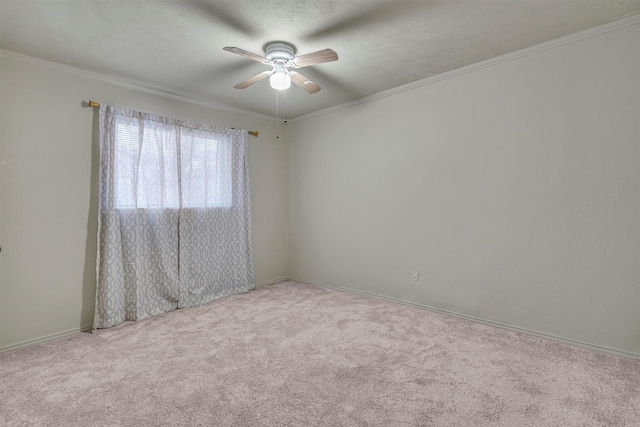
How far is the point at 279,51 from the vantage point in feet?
8.68

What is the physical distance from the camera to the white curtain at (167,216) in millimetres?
3225

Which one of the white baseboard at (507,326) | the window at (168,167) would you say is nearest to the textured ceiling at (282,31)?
the window at (168,167)

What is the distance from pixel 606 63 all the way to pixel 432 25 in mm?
1398

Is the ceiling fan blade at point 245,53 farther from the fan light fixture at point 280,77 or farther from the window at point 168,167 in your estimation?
the window at point 168,167

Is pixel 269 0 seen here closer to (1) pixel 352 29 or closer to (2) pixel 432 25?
(1) pixel 352 29

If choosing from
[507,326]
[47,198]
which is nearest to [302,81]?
[47,198]

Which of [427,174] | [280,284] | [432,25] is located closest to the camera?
[432,25]

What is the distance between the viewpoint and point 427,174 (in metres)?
3.53

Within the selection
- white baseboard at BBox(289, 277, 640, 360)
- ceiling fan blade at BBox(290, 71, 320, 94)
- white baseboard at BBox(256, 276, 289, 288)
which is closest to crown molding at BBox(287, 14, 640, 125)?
ceiling fan blade at BBox(290, 71, 320, 94)

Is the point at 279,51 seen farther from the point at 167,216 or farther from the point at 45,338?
the point at 45,338

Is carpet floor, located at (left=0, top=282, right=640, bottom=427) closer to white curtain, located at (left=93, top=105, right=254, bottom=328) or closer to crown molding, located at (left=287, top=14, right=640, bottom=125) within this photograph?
white curtain, located at (left=93, top=105, right=254, bottom=328)

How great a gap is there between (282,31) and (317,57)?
0.34 m

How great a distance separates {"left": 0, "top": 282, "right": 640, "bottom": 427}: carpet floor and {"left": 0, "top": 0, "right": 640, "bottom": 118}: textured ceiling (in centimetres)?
251

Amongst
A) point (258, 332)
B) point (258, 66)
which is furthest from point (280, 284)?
point (258, 66)
